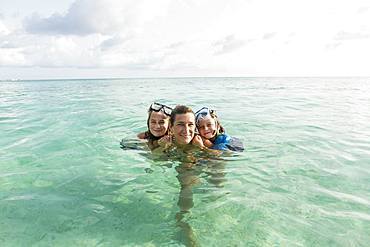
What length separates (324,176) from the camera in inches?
227

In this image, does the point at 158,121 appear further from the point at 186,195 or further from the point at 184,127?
the point at 186,195

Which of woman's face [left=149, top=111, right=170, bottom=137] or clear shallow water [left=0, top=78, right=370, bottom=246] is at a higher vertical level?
woman's face [left=149, top=111, right=170, bottom=137]

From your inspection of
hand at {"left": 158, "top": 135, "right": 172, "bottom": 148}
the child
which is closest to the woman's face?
hand at {"left": 158, "top": 135, "right": 172, "bottom": 148}

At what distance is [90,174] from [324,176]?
13.8 feet

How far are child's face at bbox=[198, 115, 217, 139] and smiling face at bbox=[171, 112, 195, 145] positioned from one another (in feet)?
2.81

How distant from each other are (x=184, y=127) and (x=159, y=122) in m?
1.10

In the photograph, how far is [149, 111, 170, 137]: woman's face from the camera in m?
5.84

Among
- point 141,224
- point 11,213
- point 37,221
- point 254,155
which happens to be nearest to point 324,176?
point 254,155

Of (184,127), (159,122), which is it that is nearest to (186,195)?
(184,127)

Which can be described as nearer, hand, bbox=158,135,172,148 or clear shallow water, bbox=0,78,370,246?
clear shallow water, bbox=0,78,370,246

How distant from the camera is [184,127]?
191 inches

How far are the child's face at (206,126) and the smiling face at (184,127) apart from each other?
2.81 feet

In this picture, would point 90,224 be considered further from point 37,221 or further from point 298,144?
point 298,144

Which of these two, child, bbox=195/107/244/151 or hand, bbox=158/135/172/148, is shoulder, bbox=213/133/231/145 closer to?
child, bbox=195/107/244/151
